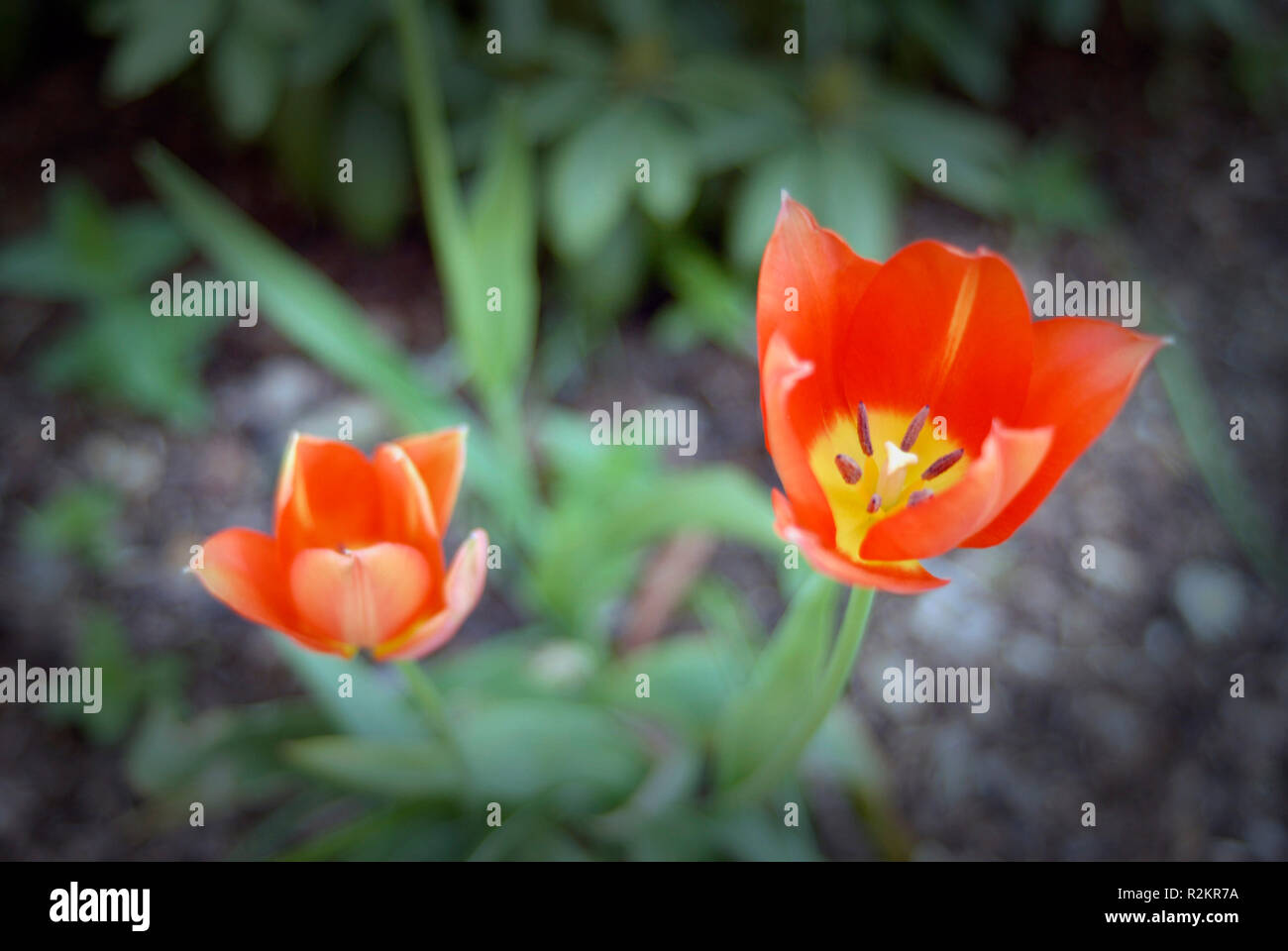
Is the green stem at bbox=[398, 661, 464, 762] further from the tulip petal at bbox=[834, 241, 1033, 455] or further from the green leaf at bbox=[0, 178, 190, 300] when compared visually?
the green leaf at bbox=[0, 178, 190, 300]

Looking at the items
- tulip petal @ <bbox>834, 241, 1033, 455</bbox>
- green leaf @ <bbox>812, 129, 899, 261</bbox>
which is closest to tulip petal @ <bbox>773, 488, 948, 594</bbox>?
tulip petal @ <bbox>834, 241, 1033, 455</bbox>

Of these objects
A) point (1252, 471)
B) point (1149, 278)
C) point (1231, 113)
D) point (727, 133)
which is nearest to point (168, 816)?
point (727, 133)

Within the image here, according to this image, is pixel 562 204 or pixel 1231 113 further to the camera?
pixel 1231 113

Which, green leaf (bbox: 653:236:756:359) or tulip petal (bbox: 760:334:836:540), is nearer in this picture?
tulip petal (bbox: 760:334:836:540)

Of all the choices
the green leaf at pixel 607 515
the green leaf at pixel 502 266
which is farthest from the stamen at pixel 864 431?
the green leaf at pixel 502 266

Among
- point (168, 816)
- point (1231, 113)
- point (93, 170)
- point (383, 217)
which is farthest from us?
point (1231, 113)

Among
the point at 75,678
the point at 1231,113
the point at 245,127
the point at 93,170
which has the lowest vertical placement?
the point at 75,678
